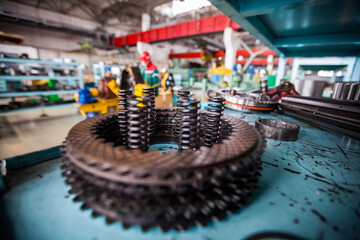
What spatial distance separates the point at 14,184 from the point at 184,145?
39.4 inches

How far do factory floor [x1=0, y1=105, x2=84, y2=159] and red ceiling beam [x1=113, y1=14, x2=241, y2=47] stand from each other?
5916 mm

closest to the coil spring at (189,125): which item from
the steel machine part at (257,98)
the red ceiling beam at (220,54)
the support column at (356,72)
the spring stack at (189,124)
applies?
the spring stack at (189,124)

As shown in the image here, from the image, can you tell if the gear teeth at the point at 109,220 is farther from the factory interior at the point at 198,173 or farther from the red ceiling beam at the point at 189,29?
the red ceiling beam at the point at 189,29

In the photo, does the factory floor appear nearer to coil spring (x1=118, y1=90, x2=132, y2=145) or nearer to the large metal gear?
coil spring (x1=118, y1=90, x2=132, y2=145)

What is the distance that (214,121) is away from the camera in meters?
1.36

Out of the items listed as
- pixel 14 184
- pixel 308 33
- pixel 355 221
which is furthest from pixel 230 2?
pixel 308 33

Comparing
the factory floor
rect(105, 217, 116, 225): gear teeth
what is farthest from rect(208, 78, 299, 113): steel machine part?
the factory floor

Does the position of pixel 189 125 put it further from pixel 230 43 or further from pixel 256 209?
pixel 230 43

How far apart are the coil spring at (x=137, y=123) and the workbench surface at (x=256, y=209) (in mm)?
430

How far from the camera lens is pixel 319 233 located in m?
0.65

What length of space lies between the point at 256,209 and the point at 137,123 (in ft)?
2.48

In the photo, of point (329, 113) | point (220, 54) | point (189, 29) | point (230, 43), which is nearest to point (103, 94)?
point (329, 113)

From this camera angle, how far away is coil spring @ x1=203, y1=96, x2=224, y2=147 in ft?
4.37

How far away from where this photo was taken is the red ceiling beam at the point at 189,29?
6.87 meters
